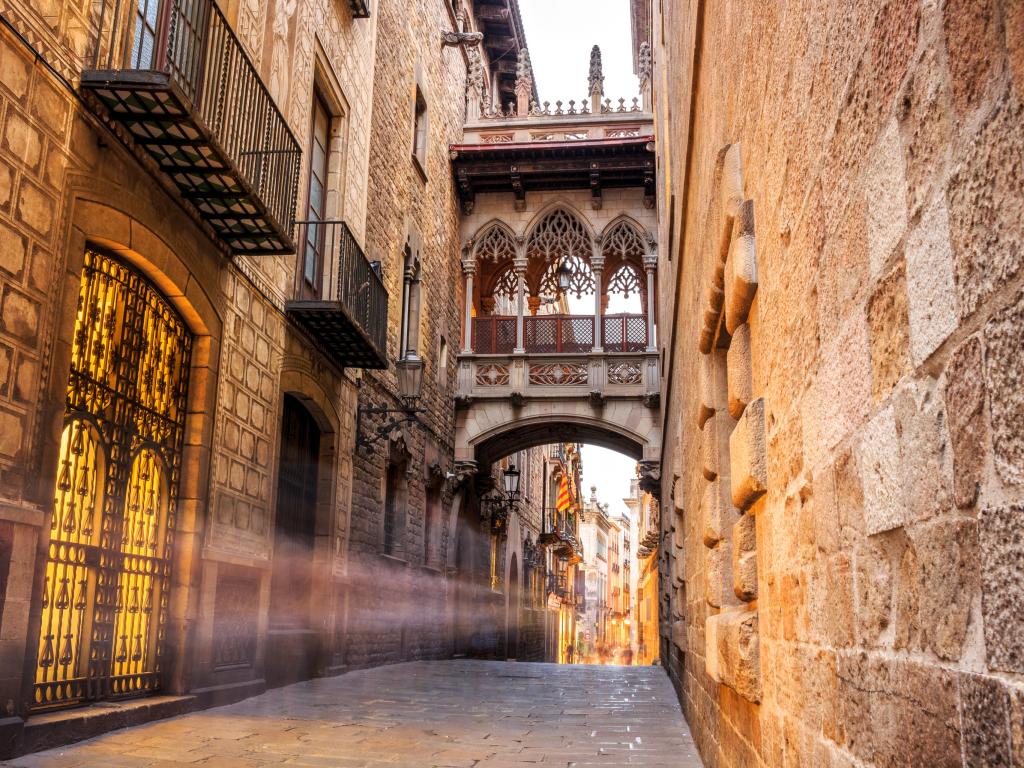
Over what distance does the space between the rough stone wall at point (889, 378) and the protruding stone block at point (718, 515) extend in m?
1.35

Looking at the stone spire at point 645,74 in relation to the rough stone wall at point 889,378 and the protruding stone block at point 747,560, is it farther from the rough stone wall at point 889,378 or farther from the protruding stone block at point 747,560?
the rough stone wall at point 889,378

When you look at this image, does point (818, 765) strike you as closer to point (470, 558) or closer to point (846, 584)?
point (846, 584)

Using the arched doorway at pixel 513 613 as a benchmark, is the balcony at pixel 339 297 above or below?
above

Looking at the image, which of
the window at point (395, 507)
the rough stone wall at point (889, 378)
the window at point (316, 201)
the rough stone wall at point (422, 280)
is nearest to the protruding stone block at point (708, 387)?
the rough stone wall at point (889, 378)

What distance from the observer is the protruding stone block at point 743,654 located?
297 centimetres

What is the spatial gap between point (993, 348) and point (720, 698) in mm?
3542

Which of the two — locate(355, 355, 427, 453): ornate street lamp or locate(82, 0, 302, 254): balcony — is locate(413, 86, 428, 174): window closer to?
locate(355, 355, 427, 453): ornate street lamp

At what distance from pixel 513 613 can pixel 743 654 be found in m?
24.0

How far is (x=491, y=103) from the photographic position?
2419 centimetres

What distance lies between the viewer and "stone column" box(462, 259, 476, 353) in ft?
63.5

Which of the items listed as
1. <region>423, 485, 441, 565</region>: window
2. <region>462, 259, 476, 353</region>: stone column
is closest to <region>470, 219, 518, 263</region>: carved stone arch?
<region>462, 259, 476, 353</region>: stone column

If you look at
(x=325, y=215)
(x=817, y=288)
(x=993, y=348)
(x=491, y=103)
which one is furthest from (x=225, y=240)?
(x=491, y=103)

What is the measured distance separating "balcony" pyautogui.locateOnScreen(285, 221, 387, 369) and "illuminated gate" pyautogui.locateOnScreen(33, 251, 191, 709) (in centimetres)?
245

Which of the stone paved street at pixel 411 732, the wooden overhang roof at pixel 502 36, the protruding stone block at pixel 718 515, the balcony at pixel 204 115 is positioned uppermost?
the wooden overhang roof at pixel 502 36
